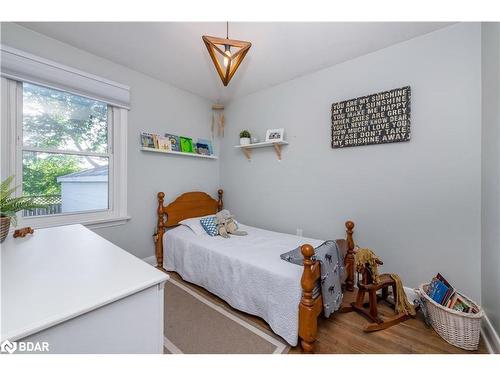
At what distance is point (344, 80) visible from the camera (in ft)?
7.68

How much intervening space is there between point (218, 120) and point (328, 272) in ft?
9.23

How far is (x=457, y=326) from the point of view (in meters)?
1.45

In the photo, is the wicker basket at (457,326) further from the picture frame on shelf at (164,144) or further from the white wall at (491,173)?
the picture frame on shelf at (164,144)

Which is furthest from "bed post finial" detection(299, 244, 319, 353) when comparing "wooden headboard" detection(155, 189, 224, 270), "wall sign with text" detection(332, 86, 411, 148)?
"wooden headboard" detection(155, 189, 224, 270)

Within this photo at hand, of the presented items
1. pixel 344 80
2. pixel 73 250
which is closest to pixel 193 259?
pixel 73 250

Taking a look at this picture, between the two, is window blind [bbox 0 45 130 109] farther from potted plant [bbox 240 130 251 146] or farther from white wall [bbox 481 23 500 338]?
white wall [bbox 481 23 500 338]

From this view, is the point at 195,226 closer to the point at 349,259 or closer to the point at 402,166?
the point at 349,259

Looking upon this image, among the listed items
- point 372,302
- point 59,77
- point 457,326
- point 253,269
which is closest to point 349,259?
point 372,302

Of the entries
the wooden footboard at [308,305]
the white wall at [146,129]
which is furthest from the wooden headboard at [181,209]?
the wooden footboard at [308,305]

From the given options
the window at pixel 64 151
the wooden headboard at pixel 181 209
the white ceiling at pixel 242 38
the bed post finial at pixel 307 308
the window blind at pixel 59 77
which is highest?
the white ceiling at pixel 242 38

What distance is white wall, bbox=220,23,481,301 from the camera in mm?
1756

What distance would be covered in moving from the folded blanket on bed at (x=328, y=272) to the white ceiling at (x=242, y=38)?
6.02 ft

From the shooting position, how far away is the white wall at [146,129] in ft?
7.09
